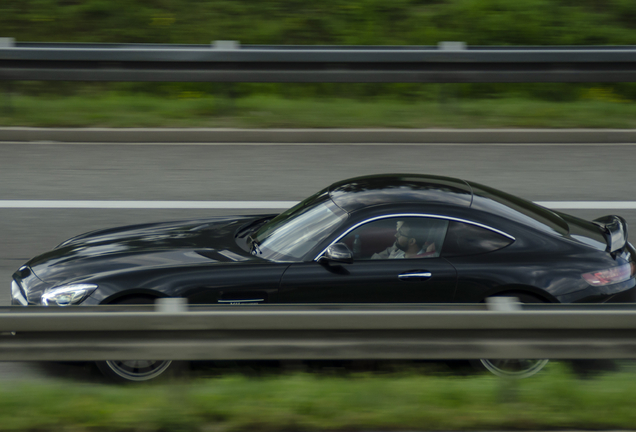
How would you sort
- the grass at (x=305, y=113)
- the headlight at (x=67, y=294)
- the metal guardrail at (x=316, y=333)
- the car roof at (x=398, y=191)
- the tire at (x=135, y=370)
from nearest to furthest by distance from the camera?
the metal guardrail at (x=316, y=333)
the tire at (x=135, y=370)
the headlight at (x=67, y=294)
the car roof at (x=398, y=191)
the grass at (x=305, y=113)

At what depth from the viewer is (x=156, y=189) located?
28.2ft

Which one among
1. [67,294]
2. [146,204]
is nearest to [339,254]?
[67,294]

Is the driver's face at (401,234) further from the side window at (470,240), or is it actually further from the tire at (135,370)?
the tire at (135,370)

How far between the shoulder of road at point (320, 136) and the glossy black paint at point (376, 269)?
17.1 feet

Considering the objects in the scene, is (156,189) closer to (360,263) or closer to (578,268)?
(360,263)

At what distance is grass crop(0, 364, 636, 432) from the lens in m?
3.63

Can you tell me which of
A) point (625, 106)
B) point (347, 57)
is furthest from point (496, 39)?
point (347, 57)

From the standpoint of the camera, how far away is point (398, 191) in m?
5.06

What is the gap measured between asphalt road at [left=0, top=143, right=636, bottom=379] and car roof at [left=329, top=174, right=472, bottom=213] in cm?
289

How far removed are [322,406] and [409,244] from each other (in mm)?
1440

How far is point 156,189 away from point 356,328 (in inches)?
221

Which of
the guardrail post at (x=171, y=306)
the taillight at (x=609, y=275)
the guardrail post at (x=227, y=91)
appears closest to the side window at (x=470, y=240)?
the taillight at (x=609, y=275)

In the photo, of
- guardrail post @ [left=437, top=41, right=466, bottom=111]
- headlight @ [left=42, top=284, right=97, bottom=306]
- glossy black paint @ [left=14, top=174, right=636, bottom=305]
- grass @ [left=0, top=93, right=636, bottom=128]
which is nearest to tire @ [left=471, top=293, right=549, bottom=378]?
glossy black paint @ [left=14, top=174, right=636, bottom=305]

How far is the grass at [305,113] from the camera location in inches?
414
